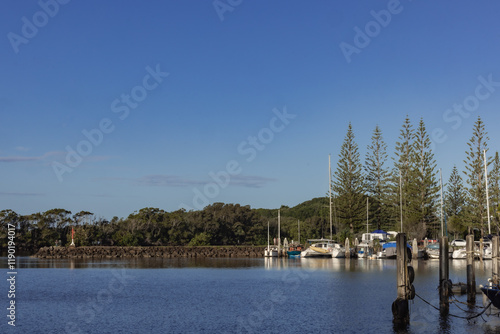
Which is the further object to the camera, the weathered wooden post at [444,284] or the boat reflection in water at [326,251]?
the boat reflection in water at [326,251]

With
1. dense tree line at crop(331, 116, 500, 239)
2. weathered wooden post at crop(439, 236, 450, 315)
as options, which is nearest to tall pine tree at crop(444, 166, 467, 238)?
dense tree line at crop(331, 116, 500, 239)

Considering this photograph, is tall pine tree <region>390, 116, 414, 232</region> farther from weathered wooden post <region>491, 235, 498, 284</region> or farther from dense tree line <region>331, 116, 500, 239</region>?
weathered wooden post <region>491, 235, 498, 284</region>

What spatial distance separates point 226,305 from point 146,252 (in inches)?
2005

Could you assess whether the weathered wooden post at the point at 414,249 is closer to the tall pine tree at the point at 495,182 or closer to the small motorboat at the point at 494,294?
the tall pine tree at the point at 495,182

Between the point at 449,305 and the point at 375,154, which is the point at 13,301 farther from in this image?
the point at 375,154

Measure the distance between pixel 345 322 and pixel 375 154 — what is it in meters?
59.0

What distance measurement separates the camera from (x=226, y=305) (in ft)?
79.1

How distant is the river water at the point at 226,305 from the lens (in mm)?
18578

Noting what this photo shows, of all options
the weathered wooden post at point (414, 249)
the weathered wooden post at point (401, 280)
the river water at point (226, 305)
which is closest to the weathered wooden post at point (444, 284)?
the river water at point (226, 305)

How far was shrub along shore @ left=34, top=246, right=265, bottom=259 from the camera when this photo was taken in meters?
72.0

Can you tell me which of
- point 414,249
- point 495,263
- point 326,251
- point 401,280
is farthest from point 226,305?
point 326,251

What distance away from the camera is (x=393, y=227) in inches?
2857

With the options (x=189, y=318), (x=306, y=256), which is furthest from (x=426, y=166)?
(x=189, y=318)

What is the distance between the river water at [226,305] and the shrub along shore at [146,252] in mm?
34323
